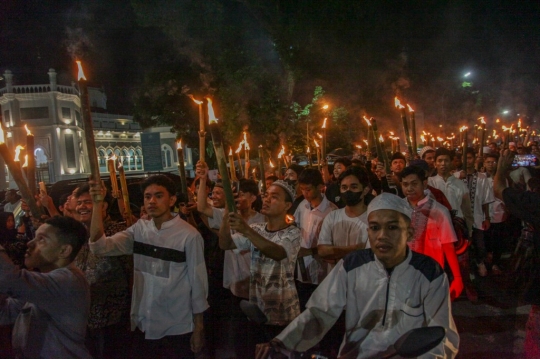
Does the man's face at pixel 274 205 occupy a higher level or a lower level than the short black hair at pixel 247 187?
lower

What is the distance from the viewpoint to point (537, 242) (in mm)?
3453

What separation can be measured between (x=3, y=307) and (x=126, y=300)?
1381 mm

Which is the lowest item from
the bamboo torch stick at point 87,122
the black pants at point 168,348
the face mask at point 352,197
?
the black pants at point 168,348

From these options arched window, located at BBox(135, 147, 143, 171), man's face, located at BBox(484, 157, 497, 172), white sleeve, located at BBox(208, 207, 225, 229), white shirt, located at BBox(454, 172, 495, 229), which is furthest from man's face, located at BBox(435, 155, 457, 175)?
arched window, located at BBox(135, 147, 143, 171)

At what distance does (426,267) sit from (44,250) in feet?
8.36

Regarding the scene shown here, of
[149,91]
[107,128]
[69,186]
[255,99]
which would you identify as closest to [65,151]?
[107,128]

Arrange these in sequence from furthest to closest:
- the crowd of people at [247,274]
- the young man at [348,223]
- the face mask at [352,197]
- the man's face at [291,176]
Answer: the man's face at [291,176], the face mask at [352,197], the young man at [348,223], the crowd of people at [247,274]

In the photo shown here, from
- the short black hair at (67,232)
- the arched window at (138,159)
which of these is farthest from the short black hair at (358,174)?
the arched window at (138,159)

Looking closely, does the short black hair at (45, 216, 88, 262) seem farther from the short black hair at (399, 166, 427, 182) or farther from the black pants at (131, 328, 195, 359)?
the short black hair at (399, 166, 427, 182)

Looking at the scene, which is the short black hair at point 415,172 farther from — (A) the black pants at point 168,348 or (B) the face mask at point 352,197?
(A) the black pants at point 168,348

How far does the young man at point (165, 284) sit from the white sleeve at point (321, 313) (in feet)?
4.48

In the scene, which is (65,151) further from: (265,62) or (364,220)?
(364,220)

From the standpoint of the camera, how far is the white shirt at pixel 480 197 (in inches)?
292

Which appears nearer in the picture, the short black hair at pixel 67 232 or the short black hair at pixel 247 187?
the short black hair at pixel 67 232
